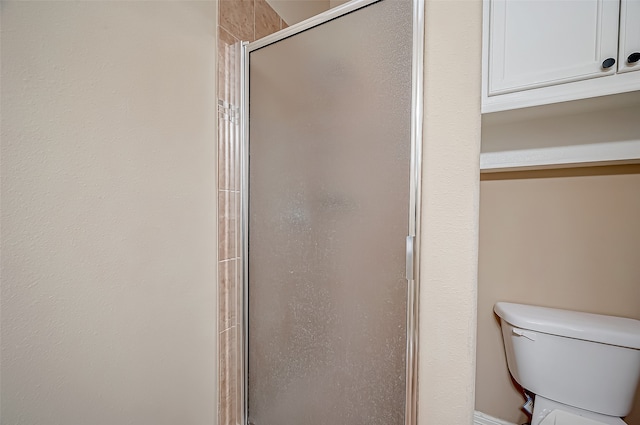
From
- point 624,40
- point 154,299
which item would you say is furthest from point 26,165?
point 624,40

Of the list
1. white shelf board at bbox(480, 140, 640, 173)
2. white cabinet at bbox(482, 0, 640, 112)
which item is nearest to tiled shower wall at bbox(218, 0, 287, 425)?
white cabinet at bbox(482, 0, 640, 112)

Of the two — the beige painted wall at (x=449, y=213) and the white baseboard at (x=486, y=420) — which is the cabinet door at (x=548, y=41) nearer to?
the beige painted wall at (x=449, y=213)

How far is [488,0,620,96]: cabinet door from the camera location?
906 millimetres

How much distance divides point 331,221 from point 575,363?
126cm

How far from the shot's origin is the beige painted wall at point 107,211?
54 cm

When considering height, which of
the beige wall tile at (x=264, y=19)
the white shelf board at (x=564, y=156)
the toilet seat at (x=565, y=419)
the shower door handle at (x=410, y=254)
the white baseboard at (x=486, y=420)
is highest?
the beige wall tile at (x=264, y=19)

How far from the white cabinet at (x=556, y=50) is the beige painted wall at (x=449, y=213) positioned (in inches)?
22.4

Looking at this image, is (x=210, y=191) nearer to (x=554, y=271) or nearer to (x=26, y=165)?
(x=26, y=165)

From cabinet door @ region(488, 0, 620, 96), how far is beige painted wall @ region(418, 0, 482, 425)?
57 cm

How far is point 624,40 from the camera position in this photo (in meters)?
0.87

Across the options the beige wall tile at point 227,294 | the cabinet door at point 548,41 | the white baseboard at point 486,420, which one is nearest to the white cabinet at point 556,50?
the cabinet door at point 548,41

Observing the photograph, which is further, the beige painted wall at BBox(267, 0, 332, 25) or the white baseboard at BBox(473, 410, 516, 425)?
the white baseboard at BBox(473, 410, 516, 425)

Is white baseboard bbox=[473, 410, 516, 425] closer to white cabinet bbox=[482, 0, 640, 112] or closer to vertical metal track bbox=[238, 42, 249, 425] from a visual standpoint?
vertical metal track bbox=[238, 42, 249, 425]

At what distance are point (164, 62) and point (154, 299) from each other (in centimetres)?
73
